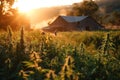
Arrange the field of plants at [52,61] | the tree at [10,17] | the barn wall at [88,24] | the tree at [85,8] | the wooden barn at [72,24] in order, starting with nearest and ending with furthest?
the field of plants at [52,61] < the tree at [10,17] < the wooden barn at [72,24] < the barn wall at [88,24] < the tree at [85,8]

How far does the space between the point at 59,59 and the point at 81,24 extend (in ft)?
181

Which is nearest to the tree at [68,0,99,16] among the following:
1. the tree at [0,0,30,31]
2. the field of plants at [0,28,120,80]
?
the tree at [0,0,30,31]

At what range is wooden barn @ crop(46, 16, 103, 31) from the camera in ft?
207

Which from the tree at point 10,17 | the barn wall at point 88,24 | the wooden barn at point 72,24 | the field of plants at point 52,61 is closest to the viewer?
the field of plants at point 52,61

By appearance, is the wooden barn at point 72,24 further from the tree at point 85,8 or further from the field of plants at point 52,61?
the field of plants at point 52,61

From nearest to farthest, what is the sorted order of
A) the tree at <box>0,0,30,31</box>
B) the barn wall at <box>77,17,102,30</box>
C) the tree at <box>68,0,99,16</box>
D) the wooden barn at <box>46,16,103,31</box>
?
the tree at <box>0,0,30,31</box> → the wooden barn at <box>46,16,103,31</box> → the barn wall at <box>77,17,102,30</box> → the tree at <box>68,0,99,16</box>

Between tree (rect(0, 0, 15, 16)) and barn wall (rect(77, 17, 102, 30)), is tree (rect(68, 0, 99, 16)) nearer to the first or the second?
barn wall (rect(77, 17, 102, 30))

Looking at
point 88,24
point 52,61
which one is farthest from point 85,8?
point 52,61

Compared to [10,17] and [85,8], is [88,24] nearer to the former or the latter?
[10,17]

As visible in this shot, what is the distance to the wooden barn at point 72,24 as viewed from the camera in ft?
207

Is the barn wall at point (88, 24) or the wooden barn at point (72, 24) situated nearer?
the wooden barn at point (72, 24)

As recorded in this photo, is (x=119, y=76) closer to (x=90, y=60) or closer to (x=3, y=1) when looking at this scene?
(x=90, y=60)

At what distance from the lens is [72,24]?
6306 centimetres

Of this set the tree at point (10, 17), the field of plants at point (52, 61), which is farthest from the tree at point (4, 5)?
the field of plants at point (52, 61)
